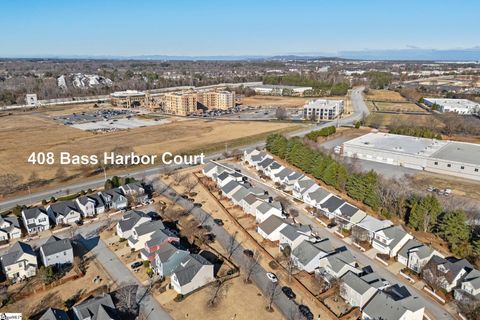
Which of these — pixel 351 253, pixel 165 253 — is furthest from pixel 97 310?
pixel 351 253

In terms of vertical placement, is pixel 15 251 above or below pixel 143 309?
above

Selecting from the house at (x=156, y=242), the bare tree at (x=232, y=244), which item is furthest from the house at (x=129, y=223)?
the bare tree at (x=232, y=244)

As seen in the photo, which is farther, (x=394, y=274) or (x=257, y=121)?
(x=257, y=121)

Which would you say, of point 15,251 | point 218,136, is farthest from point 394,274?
point 218,136

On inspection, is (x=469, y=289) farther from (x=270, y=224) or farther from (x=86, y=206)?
(x=86, y=206)

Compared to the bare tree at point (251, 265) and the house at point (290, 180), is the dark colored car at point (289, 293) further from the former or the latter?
the house at point (290, 180)

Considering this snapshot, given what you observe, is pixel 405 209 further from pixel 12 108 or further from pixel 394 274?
pixel 12 108
